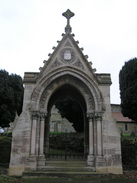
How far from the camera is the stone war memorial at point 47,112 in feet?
30.3

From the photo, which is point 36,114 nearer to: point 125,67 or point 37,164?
point 37,164

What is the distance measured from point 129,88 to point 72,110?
956 centimetres

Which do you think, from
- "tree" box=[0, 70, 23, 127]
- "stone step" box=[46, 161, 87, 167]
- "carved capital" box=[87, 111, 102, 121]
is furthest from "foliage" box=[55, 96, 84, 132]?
"stone step" box=[46, 161, 87, 167]

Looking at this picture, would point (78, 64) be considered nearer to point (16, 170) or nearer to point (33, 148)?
point (33, 148)

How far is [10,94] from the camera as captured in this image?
2161cm

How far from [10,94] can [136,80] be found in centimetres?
1457

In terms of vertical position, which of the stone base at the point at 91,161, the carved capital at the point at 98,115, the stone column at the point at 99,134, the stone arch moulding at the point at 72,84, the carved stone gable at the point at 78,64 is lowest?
the stone base at the point at 91,161

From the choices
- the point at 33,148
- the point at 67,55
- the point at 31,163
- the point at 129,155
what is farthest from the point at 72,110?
the point at 31,163

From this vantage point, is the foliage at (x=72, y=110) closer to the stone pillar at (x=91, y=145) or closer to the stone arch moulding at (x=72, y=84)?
the stone arch moulding at (x=72, y=84)

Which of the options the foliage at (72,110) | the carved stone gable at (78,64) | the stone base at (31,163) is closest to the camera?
the stone base at (31,163)

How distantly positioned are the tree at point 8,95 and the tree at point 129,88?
13.3m

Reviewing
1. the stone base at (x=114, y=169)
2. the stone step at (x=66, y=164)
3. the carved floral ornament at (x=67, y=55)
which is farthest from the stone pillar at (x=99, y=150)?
the carved floral ornament at (x=67, y=55)

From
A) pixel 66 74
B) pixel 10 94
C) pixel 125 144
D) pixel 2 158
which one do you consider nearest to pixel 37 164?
pixel 2 158

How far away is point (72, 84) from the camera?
10.9 metres
